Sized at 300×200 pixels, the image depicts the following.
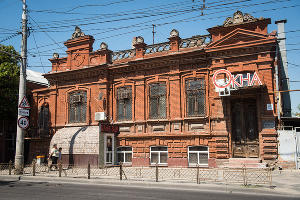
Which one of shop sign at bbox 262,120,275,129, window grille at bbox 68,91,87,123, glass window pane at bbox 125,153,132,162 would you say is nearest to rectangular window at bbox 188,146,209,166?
shop sign at bbox 262,120,275,129

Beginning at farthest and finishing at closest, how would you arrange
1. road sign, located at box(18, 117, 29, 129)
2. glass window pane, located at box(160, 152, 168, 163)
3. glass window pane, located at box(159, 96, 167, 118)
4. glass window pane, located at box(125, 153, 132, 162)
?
glass window pane, located at box(125, 153, 132, 162) → glass window pane, located at box(159, 96, 167, 118) → glass window pane, located at box(160, 152, 168, 163) → road sign, located at box(18, 117, 29, 129)

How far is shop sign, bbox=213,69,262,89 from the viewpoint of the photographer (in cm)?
1666

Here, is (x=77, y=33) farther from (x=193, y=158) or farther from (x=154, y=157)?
(x=193, y=158)

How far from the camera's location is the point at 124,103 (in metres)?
21.8

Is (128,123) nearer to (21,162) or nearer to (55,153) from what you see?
(55,153)

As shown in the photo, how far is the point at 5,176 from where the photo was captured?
16328 mm

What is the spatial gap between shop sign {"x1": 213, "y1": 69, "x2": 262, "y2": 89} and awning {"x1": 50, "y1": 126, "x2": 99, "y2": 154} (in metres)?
9.13

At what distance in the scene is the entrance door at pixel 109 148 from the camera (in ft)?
66.8

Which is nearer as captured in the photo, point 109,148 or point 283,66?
point 109,148

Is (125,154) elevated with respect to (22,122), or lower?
lower

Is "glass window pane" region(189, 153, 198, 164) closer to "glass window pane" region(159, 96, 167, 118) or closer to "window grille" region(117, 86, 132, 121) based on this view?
"glass window pane" region(159, 96, 167, 118)

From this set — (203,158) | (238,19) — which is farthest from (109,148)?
(238,19)

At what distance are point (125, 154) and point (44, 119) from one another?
888 centimetres

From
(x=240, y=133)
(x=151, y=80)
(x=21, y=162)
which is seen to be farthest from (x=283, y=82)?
(x=21, y=162)
